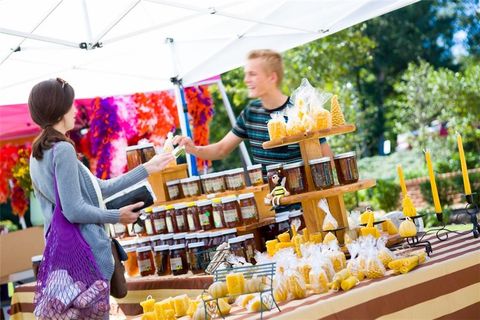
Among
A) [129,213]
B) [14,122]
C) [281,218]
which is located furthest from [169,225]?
[14,122]

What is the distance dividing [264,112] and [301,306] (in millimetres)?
1974

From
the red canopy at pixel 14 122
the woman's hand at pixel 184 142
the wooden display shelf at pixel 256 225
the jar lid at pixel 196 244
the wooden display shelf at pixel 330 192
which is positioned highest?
the red canopy at pixel 14 122

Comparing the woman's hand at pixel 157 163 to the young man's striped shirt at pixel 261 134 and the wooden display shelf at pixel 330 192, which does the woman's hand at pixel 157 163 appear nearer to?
the wooden display shelf at pixel 330 192

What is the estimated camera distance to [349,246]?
3.49 metres

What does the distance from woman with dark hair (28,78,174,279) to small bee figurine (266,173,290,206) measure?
810 millimetres

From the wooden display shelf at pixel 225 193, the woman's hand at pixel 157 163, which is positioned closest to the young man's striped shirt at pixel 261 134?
the wooden display shelf at pixel 225 193

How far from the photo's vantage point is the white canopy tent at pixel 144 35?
5710 mm

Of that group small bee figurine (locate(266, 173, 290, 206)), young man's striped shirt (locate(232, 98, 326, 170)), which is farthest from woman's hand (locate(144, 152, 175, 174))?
young man's striped shirt (locate(232, 98, 326, 170))

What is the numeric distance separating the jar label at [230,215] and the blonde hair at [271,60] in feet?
2.56

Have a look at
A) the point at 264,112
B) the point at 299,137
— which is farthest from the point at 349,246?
the point at 264,112

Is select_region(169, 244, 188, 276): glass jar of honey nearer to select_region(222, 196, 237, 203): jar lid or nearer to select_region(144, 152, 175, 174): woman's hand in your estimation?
select_region(222, 196, 237, 203): jar lid

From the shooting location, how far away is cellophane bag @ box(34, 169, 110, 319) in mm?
3186

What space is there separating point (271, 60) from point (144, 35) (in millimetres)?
2131

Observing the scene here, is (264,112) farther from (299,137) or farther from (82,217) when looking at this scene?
(82,217)
